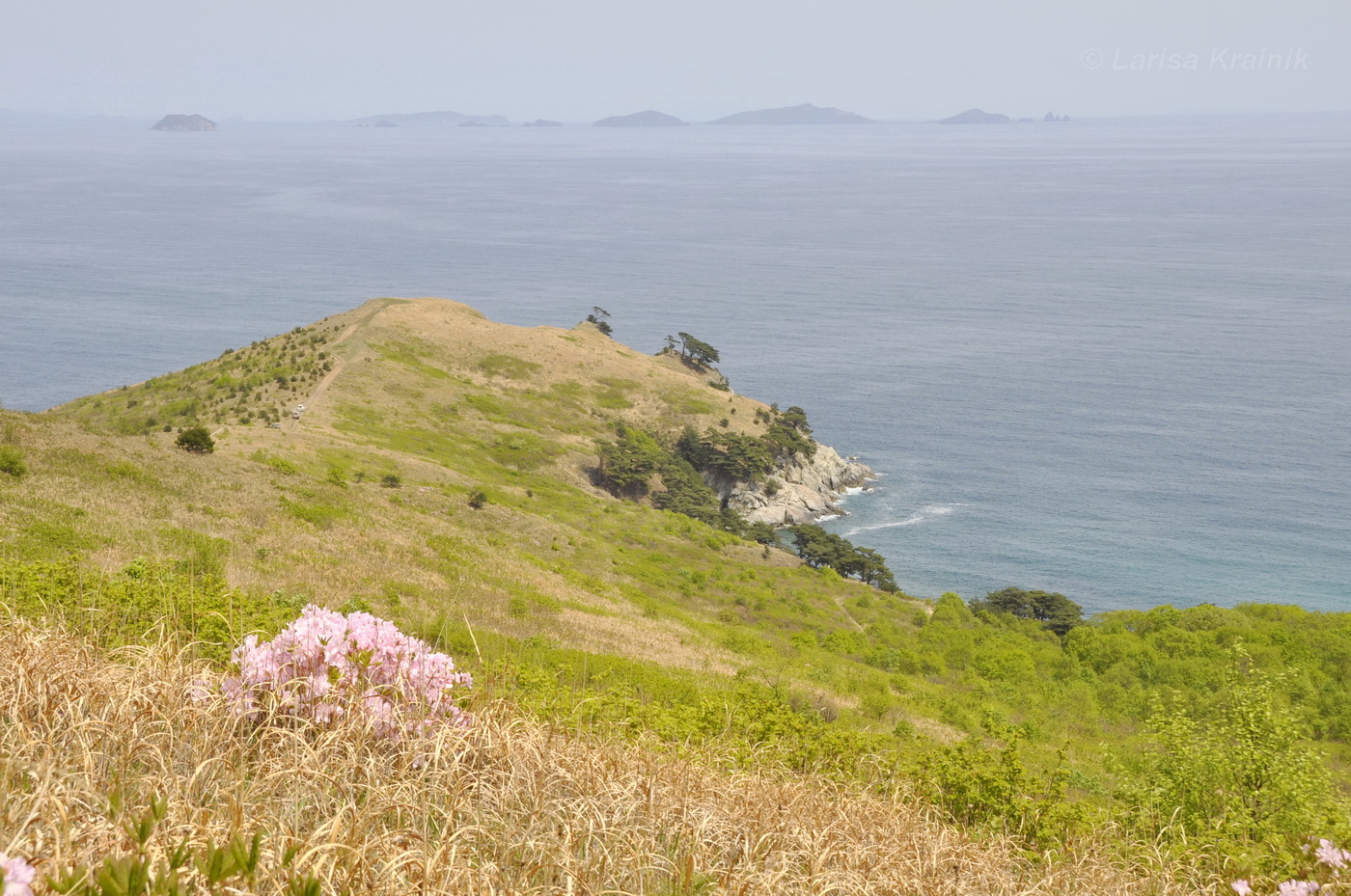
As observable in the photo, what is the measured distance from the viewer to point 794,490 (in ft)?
299

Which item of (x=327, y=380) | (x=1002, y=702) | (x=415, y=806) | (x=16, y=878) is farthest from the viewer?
(x=327, y=380)

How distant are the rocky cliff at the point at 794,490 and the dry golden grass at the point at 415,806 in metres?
78.7

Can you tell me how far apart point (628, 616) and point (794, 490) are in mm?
54608

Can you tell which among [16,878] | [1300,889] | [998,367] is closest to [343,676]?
[16,878]

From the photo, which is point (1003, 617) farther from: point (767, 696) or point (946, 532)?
point (767, 696)

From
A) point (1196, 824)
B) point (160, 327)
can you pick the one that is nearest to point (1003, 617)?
point (1196, 824)

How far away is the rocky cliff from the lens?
291 feet

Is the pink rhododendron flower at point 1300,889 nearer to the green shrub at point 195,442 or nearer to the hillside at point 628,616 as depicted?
the hillside at point 628,616

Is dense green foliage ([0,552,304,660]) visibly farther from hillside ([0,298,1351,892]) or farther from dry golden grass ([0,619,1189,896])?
dry golden grass ([0,619,1189,896])

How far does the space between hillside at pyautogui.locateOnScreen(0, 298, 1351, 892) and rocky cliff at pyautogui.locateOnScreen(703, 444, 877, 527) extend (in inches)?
365

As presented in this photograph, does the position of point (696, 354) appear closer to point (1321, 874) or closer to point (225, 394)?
point (225, 394)

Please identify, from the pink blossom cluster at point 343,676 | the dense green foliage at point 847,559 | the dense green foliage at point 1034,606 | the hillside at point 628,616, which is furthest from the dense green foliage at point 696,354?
the pink blossom cluster at point 343,676

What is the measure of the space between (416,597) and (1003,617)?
131ft

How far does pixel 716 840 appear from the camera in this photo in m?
8.02
